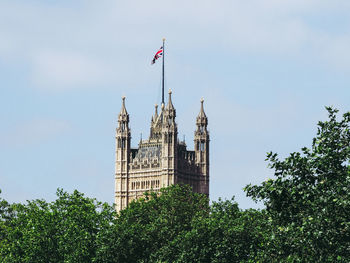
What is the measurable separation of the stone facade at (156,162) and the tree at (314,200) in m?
129

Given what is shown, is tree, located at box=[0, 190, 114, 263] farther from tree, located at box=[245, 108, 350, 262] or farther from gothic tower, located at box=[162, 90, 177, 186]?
gothic tower, located at box=[162, 90, 177, 186]

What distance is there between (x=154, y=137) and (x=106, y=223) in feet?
349

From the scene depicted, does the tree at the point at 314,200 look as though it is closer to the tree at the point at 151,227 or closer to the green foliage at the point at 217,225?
the green foliage at the point at 217,225

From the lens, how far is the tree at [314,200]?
41.9 m

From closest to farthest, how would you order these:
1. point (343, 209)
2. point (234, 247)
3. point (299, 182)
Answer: point (343, 209) → point (299, 182) → point (234, 247)

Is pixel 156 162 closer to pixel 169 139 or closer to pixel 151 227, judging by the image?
pixel 169 139

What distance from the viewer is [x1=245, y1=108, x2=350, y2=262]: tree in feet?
138

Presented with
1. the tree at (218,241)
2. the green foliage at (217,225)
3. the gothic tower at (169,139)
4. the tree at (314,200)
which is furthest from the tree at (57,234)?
the gothic tower at (169,139)

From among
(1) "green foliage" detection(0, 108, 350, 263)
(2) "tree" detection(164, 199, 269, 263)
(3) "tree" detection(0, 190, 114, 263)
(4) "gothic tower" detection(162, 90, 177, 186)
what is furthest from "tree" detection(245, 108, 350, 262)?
(4) "gothic tower" detection(162, 90, 177, 186)

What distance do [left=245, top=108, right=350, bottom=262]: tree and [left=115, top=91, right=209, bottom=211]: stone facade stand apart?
128949mm

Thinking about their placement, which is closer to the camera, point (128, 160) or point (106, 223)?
point (106, 223)

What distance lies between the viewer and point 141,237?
249 ft

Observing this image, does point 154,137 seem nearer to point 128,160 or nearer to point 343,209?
point 128,160

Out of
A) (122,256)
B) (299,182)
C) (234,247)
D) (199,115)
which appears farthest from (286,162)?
(199,115)
